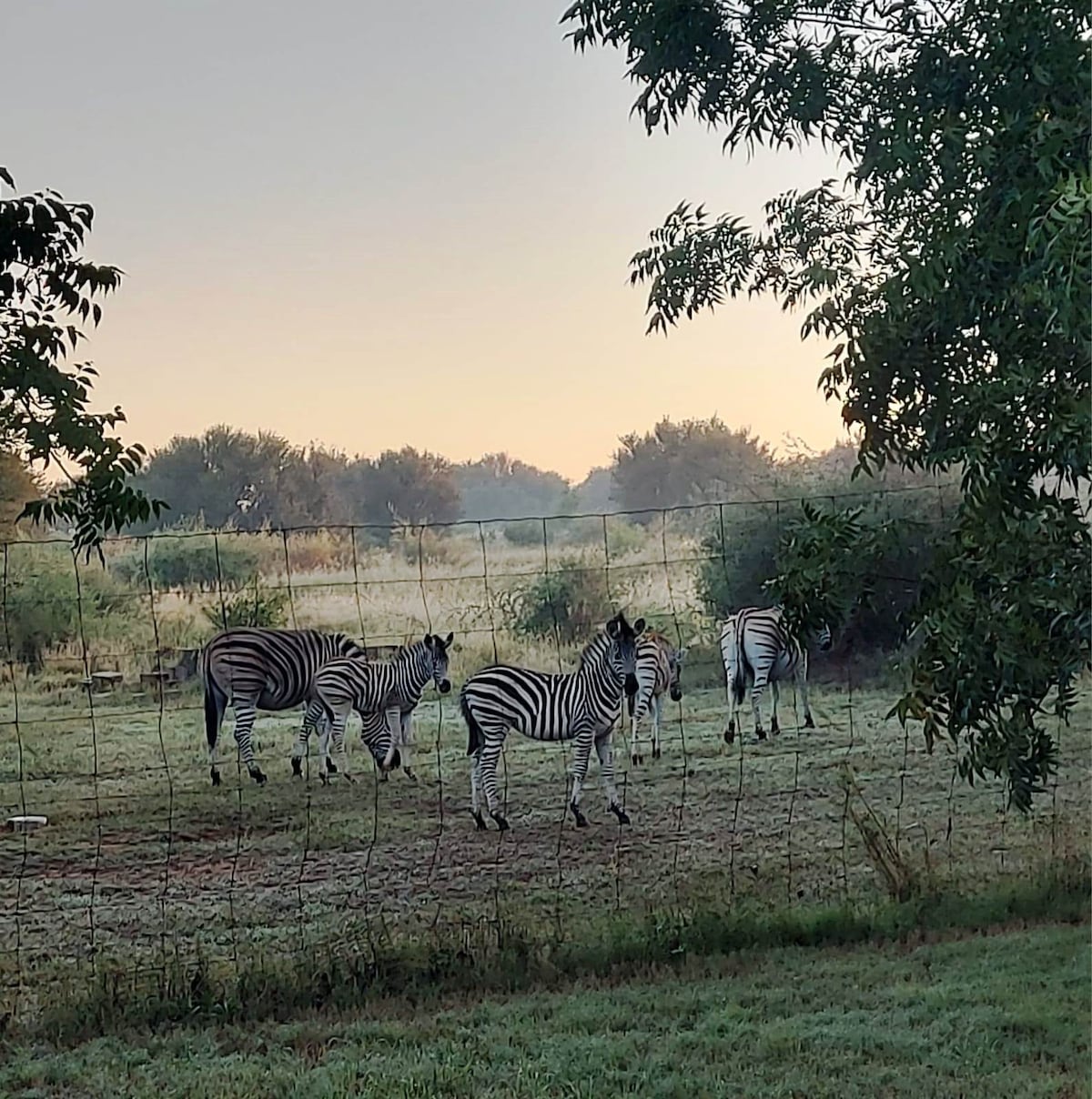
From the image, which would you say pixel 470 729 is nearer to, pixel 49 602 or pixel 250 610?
pixel 250 610

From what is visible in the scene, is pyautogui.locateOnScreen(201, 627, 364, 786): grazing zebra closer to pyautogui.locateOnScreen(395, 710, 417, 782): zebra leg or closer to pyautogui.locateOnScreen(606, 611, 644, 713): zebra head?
pyautogui.locateOnScreen(395, 710, 417, 782): zebra leg

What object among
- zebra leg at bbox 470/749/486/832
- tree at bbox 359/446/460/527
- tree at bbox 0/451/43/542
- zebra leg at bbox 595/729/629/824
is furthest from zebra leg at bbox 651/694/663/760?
tree at bbox 0/451/43/542

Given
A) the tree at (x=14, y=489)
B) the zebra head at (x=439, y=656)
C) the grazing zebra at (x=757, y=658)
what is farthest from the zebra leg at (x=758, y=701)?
the tree at (x=14, y=489)

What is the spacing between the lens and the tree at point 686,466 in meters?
3.66

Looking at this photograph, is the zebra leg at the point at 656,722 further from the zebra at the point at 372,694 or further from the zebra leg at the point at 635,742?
the zebra at the point at 372,694

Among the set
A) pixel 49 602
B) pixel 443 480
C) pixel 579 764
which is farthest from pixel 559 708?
pixel 49 602

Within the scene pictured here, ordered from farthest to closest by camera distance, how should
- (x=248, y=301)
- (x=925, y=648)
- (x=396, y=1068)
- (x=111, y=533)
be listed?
(x=248, y=301)
(x=111, y=533)
(x=925, y=648)
(x=396, y=1068)

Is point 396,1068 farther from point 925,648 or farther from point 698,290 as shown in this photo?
point 698,290

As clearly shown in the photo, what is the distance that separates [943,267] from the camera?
3193mm

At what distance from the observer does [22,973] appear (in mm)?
3035

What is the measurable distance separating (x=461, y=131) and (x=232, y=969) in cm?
217

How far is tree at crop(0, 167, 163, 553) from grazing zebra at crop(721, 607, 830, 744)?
1.47 m

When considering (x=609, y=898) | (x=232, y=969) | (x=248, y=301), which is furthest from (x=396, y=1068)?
(x=248, y=301)

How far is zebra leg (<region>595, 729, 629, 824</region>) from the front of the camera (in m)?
3.51
